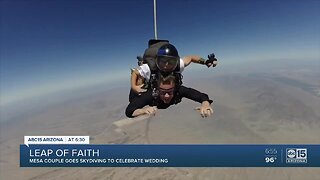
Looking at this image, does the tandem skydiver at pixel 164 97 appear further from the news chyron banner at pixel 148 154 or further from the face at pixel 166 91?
the news chyron banner at pixel 148 154

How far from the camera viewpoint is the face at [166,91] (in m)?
1.71

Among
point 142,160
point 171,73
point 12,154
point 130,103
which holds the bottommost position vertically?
point 12,154

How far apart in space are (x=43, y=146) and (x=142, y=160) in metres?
1.25

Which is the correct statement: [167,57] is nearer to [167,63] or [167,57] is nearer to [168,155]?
[167,63]

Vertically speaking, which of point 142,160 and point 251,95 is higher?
point 142,160

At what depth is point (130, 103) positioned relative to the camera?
1.77 m

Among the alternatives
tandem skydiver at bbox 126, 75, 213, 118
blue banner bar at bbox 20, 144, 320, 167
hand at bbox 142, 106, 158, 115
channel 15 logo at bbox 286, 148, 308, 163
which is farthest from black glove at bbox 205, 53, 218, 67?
channel 15 logo at bbox 286, 148, 308, 163

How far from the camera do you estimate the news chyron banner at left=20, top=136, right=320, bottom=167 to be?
3865 mm

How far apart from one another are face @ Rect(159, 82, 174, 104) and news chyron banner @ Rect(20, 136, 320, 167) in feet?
7.39

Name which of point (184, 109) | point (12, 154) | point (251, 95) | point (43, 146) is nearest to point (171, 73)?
point (43, 146)

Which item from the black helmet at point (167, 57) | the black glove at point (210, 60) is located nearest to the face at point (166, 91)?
the black helmet at point (167, 57)

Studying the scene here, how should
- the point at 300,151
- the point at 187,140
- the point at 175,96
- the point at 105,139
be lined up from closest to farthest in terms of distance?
the point at 175,96, the point at 300,151, the point at 187,140, the point at 105,139

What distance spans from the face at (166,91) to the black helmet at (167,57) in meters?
0.10

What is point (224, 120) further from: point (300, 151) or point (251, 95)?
point (300, 151)
